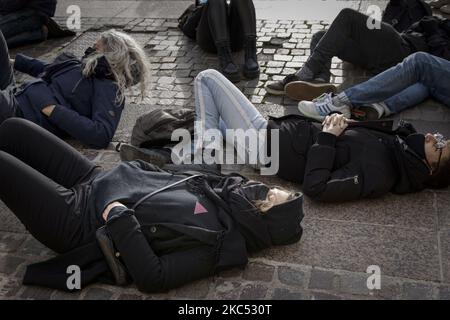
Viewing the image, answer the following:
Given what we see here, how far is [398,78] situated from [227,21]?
229cm

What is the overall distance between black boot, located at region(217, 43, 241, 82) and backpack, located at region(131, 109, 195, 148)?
59.9 inches

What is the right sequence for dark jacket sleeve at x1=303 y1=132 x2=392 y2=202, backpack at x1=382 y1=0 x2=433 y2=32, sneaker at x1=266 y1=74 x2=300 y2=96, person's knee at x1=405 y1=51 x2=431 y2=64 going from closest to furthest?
dark jacket sleeve at x1=303 y1=132 x2=392 y2=202
person's knee at x1=405 y1=51 x2=431 y2=64
sneaker at x1=266 y1=74 x2=300 y2=96
backpack at x1=382 y1=0 x2=433 y2=32

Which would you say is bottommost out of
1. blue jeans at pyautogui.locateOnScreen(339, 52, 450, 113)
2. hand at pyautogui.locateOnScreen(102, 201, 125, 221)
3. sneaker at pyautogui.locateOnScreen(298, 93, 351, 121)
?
sneaker at pyautogui.locateOnScreen(298, 93, 351, 121)

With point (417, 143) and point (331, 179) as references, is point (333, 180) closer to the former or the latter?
point (331, 179)

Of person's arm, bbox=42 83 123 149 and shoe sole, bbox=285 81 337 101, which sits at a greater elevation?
person's arm, bbox=42 83 123 149

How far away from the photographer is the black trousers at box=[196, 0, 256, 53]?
6137 mm

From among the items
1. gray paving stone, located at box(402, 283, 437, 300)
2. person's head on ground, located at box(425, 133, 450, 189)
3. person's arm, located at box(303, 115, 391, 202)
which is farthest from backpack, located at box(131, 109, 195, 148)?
gray paving stone, located at box(402, 283, 437, 300)

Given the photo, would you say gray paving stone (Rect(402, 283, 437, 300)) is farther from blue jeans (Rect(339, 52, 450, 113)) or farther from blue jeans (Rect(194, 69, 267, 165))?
blue jeans (Rect(339, 52, 450, 113))

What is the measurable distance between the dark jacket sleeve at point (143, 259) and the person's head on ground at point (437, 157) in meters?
1.85

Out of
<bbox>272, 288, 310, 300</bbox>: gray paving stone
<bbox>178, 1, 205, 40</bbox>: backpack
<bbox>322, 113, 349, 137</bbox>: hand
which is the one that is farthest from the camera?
<bbox>178, 1, 205, 40</bbox>: backpack

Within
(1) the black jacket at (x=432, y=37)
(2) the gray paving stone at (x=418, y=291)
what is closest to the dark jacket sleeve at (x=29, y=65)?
(1) the black jacket at (x=432, y=37)

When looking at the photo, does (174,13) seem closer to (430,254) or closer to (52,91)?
(52,91)

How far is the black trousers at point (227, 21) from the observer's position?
6137 mm

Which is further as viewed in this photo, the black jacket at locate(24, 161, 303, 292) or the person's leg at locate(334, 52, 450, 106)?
the person's leg at locate(334, 52, 450, 106)
